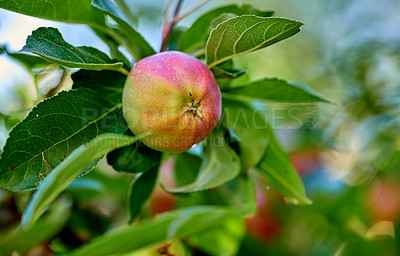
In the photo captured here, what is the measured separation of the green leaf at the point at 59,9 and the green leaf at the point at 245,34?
32cm

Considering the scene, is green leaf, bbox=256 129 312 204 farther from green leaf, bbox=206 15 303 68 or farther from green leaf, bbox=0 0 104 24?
green leaf, bbox=0 0 104 24

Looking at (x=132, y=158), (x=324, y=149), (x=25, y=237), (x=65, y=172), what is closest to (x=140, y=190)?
(x=132, y=158)

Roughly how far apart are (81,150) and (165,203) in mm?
926

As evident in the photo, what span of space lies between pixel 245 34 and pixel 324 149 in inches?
57.7

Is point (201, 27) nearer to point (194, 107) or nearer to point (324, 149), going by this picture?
point (194, 107)

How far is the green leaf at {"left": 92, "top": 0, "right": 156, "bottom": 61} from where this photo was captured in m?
1.00

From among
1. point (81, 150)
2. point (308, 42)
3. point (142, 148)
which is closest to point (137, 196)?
point (142, 148)

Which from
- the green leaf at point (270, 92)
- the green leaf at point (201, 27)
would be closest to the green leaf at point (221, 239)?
the green leaf at point (270, 92)

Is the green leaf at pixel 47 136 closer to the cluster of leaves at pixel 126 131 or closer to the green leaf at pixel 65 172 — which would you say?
the cluster of leaves at pixel 126 131

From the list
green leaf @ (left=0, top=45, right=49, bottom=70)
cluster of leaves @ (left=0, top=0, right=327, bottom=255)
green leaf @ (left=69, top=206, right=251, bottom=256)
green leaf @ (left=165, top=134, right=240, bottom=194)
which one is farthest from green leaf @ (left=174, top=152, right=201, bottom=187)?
green leaf @ (left=0, top=45, right=49, bottom=70)

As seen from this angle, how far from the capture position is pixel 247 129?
3.65ft

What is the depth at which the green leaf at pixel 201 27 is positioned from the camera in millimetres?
1128

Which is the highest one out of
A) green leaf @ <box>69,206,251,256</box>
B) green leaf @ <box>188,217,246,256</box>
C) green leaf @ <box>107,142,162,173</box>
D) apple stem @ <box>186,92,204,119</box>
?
apple stem @ <box>186,92,204,119</box>

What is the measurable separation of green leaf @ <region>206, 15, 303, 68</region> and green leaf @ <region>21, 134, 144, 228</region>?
321mm
